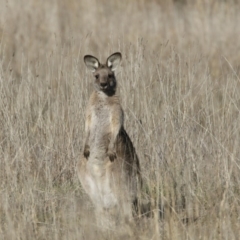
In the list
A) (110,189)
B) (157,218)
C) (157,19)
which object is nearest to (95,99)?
(110,189)

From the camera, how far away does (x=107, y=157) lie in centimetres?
516

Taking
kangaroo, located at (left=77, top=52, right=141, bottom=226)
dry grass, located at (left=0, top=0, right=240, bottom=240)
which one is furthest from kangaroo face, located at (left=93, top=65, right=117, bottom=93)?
dry grass, located at (left=0, top=0, right=240, bottom=240)

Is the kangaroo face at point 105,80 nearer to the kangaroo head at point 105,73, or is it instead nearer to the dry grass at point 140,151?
the kangaroo head at point 105,73

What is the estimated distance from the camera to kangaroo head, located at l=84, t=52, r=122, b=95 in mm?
5339

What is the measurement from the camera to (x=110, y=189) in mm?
5043

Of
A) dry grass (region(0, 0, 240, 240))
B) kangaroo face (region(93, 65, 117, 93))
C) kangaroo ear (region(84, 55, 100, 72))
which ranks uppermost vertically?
kangaroo ear (region(84, 55, 100, 72))

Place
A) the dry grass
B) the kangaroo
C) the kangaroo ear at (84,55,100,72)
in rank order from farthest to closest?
the kangaroo ear at (84,55,100,72) → the kangaroo → the dry grass

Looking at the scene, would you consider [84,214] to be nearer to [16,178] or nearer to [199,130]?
[16,178]

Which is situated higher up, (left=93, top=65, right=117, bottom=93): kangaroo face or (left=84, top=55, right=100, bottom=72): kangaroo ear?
(left=84, top=55, right=100, bottom=72): kangaroo ear

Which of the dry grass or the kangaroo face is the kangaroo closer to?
the kangaroo face

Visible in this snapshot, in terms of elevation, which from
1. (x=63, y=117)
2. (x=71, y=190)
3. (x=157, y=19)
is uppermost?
(x=157, y=19)

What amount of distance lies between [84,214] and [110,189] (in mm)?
319

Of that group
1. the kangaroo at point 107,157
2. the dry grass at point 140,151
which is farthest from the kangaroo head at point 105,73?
the dry grass at point 140,151

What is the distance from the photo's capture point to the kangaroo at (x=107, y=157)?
16.5ft
